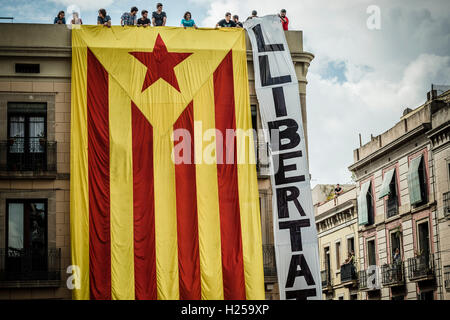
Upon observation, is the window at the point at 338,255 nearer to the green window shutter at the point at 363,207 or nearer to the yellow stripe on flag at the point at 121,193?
the green window shutter at the point at 363,207

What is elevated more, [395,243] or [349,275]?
[395,243]

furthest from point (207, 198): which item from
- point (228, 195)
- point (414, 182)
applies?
point (414, 182)

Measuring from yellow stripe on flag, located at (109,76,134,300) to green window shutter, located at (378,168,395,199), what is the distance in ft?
82.5

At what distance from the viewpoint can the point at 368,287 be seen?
55094mm

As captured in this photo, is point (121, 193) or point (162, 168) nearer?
point (121, 193)

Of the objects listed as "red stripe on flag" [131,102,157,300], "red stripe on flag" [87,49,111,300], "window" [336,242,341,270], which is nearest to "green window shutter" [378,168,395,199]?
"window" [336,242,341,270]

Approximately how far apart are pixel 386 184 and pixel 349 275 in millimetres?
7948

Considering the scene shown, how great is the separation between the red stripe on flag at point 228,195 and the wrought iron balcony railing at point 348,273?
92.2 feet

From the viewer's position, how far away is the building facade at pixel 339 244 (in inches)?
2308

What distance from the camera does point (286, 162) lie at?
3172cm

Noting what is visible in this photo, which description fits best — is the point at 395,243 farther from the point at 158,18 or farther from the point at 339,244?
the point at 158,18

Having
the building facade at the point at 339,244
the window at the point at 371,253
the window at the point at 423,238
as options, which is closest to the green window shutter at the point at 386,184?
the window at the point at 423,238

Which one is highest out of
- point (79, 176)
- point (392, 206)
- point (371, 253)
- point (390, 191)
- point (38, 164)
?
point (390, 191)

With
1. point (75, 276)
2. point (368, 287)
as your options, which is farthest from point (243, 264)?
point (368, 287)
